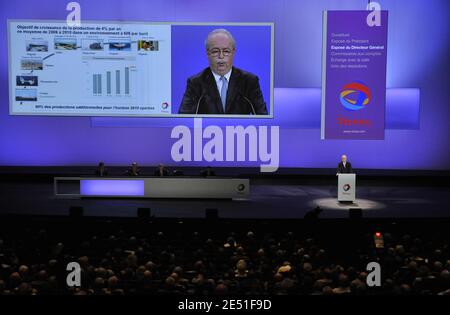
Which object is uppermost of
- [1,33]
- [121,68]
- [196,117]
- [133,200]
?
[1,33]

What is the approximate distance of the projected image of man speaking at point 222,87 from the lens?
31.6ft

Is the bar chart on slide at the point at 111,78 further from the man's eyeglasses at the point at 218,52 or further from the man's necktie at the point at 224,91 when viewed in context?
the man's necktie at the point at 224,91

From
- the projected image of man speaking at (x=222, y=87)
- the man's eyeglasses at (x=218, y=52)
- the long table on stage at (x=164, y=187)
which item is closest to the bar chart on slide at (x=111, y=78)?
the projected image of man speaking at (x=222, y=87)

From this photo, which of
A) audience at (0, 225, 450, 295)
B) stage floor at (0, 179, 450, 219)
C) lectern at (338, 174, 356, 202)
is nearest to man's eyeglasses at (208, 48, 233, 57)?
stage floor at (0, 179, 450, 219)

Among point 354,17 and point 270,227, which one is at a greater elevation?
point 354,17

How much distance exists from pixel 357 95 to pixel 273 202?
278 cm

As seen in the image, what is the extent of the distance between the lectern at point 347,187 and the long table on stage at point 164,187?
151 cm

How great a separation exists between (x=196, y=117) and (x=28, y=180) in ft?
12.0

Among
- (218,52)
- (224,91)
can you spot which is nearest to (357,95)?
(224,91)

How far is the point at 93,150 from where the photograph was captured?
10.4 m

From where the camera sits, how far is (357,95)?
9.37 meters

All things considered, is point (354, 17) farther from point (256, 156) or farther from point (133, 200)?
point (133, 200)

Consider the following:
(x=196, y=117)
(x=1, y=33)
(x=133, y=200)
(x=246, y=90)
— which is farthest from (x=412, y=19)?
(x=1, y=33)
